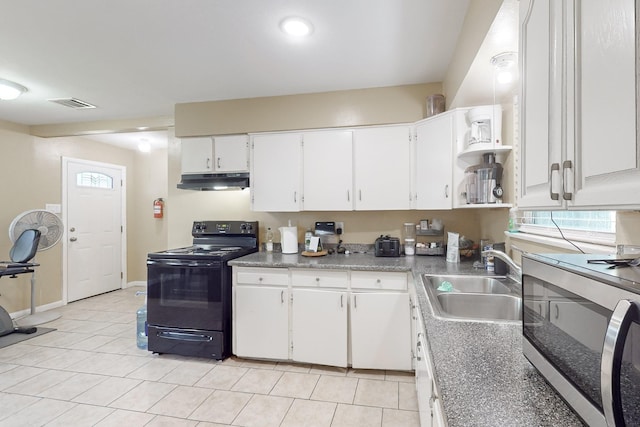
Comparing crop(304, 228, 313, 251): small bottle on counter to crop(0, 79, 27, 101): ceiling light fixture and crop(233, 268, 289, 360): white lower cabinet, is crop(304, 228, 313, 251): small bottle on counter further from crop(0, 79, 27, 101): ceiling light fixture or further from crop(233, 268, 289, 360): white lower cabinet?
crop(0, 79, 27, 101): ceiling light fixture

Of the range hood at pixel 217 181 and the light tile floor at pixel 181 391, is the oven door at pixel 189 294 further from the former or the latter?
the range hood at pixel 217 181

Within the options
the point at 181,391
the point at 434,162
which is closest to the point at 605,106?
the point at 434,162

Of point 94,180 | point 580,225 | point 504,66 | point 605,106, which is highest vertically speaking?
point 504,66

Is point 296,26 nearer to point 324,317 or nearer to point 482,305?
point 482,305

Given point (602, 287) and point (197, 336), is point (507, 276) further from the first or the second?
point (197, 336)

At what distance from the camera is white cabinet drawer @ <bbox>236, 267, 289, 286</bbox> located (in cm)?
256

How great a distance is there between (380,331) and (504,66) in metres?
1.92

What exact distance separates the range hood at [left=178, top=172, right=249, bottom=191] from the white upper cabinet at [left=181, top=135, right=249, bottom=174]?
2.0 inches

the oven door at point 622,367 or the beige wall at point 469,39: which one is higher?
the beige wall at point 469,39

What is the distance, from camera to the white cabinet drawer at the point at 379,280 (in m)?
2.35

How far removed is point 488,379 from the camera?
0.85 metres

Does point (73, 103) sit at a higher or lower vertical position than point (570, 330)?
higher

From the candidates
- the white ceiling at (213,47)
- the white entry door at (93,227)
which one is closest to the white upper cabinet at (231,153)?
the white ceiling at (213,47)

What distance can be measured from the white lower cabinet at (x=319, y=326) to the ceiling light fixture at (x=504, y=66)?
1773 mm
